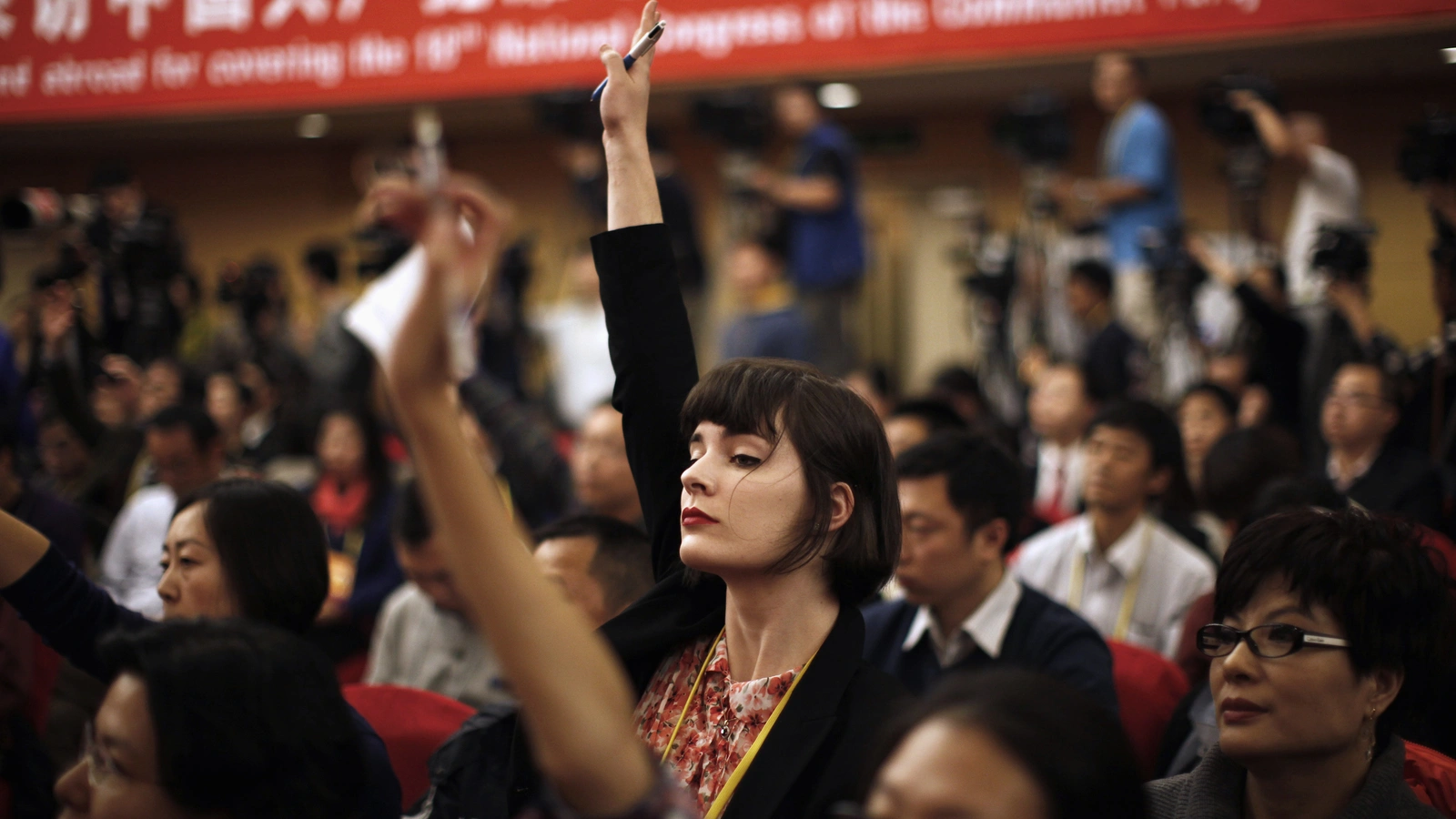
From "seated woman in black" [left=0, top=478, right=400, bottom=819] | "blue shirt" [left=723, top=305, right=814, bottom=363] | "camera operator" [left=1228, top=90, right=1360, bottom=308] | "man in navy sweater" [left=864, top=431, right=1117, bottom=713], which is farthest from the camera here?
"blue shirt" [left=723, top=305, right=814, bottom=363]

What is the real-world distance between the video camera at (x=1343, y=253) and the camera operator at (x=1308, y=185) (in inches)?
1.7

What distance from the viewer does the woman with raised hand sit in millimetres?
1329

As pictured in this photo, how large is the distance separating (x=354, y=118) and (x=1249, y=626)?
683 centimetres

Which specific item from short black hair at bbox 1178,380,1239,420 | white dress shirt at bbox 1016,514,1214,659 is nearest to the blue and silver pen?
white dress shirt at bbox 1016,514,1214,659

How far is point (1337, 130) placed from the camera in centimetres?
678

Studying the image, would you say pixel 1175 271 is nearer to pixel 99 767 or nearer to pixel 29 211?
pixel 29 211

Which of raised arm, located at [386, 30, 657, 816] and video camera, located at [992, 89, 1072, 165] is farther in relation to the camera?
video camera, located at [992, 89, 1072, 165]

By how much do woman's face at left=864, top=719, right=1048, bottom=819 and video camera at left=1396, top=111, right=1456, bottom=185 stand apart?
307 centimetres

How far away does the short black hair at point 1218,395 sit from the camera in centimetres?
386

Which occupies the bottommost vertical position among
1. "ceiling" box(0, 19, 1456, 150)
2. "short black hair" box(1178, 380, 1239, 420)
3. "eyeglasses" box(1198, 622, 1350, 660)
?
"eyeglasses" box(1198, 622, 1350, 660)

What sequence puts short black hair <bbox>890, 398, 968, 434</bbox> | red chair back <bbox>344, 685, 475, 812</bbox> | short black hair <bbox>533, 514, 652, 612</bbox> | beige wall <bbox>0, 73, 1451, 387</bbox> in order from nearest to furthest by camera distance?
red chair back <bbox>344, 685, 475, 812</bbox>, short black hair <bbox>533, 514, 652, 612</bbox>, short black hair <bbox>890, 398, 968, 434</bbox>, beige wall <bbox>0, 73, 1451, 387</bbox>

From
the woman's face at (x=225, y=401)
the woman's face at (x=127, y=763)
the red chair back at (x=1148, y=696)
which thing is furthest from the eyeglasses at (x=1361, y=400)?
the woman's face at (x=225, y=401)

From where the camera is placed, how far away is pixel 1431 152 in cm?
337

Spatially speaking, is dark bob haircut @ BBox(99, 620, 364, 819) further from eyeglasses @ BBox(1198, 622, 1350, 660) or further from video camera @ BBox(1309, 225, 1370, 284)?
video camera @ BBox(1309, 225, 1370, 284)
